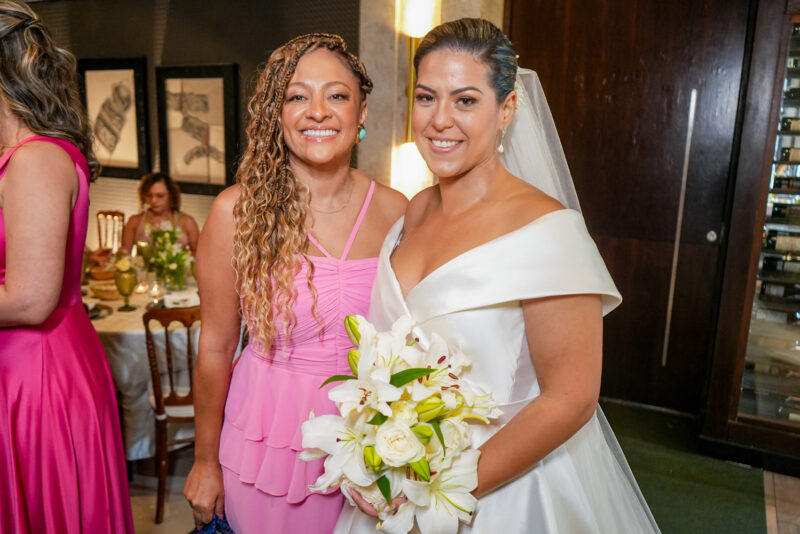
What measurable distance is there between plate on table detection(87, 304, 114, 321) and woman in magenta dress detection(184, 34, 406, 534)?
6.60 ft

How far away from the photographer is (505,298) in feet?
4.10

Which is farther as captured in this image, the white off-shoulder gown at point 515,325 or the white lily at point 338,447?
the white off-shoulder gown at point 515,325

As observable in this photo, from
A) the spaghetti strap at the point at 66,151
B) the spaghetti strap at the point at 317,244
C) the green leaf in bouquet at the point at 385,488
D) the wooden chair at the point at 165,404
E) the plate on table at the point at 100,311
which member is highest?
the spaghetti strap at the point at 66,151

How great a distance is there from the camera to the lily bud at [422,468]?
1.08m

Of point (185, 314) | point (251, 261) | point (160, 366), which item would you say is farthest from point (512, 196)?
point (160, 366)

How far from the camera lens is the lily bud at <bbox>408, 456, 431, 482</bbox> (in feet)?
3.54

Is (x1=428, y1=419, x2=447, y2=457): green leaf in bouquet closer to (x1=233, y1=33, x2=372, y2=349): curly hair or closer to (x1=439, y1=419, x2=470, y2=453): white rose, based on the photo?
(x1=439, y1=419, x2=470, y2=453): white rose

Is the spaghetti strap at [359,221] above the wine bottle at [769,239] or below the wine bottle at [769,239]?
above

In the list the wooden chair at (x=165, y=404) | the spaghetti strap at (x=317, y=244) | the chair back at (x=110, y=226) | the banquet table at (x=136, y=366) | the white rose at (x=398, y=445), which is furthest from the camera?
the chair back at (x=110, y=226)

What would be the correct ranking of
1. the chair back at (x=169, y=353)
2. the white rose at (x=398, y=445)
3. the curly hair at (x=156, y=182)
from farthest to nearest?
the curly hair at (x=156, y=182) → the chair back at (x=169, y=353) → the white rose at (x=398, y=445)

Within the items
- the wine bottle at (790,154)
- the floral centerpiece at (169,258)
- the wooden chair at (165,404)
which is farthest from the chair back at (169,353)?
the wine bottle at (790,154)

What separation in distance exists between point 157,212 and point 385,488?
14.3ft

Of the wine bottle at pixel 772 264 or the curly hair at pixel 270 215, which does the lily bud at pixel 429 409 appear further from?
the wine bottle at pixel 772 264

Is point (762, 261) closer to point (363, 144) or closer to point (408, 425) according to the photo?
point (363, 144)
